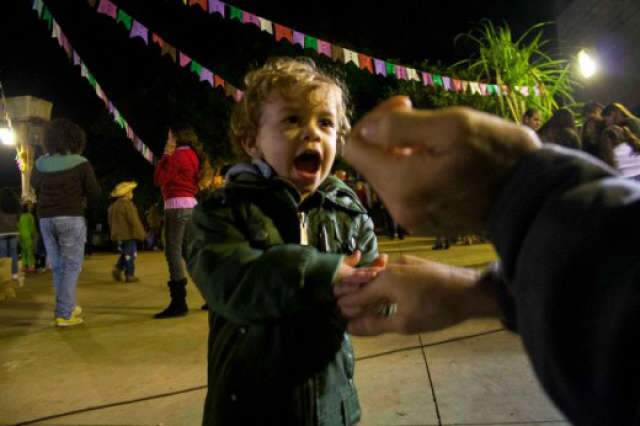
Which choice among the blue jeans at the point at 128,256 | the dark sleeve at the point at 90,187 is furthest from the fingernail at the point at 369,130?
the blue jeans at the point at 128,256

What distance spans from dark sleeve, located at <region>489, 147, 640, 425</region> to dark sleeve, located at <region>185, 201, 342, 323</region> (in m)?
0.49

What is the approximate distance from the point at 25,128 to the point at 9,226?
6146mm

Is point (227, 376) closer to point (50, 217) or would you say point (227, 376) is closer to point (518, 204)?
point (518, 204)

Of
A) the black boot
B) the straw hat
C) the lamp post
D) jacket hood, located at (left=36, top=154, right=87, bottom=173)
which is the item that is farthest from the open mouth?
the lamp post

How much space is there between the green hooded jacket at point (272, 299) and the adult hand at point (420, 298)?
88 millimetres

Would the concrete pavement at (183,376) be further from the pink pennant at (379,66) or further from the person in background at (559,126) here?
the pink pennant at (379,66)

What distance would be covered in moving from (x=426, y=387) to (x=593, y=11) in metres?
11.0

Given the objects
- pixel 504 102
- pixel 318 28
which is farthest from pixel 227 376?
pixel 318 28

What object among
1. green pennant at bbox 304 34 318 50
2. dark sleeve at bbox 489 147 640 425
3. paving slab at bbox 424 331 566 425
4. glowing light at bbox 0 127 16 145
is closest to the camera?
dark sleeve at bbox 489 147 640 425

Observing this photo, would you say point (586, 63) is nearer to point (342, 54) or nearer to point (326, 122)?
point (342, 54)

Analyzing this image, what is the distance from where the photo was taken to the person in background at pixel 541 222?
0.42m

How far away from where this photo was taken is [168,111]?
17.2m

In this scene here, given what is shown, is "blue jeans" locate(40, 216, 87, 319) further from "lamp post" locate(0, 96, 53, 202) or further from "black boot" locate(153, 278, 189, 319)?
"lamp post" locate(0, 96, 53, 202)

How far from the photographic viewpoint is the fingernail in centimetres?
59
